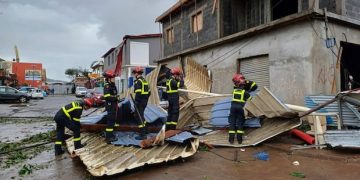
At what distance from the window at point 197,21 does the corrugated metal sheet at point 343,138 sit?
11.0m

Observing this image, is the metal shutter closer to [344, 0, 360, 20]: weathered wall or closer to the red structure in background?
[344, 0, 360, 20]: weathered wall

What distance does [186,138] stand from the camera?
6457 millimetres

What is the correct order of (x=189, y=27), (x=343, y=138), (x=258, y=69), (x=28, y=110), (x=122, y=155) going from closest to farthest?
(x=122, y=155), (x=343, y=138), (x=258, y=69), (x=189, y=27), (x=28, y=110)

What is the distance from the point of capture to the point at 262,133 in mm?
7633

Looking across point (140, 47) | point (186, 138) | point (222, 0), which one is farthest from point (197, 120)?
point (140, 47)

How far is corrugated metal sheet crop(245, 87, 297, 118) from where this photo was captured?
7.09 meters

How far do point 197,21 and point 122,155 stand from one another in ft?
41.2

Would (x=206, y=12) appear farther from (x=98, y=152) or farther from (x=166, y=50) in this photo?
(x=98, y=152)

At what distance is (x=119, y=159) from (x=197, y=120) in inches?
178

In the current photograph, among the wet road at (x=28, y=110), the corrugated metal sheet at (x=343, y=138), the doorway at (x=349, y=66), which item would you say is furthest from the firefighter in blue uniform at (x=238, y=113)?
the wet road at (x=28, y=110)

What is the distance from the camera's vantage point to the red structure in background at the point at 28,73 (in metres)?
53.6

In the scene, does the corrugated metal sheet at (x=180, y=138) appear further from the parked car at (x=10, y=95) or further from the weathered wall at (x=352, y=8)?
the parked car at (x=10, y=95)

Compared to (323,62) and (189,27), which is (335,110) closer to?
(323,62)

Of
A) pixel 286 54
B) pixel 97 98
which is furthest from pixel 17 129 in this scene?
pixel 286 54
